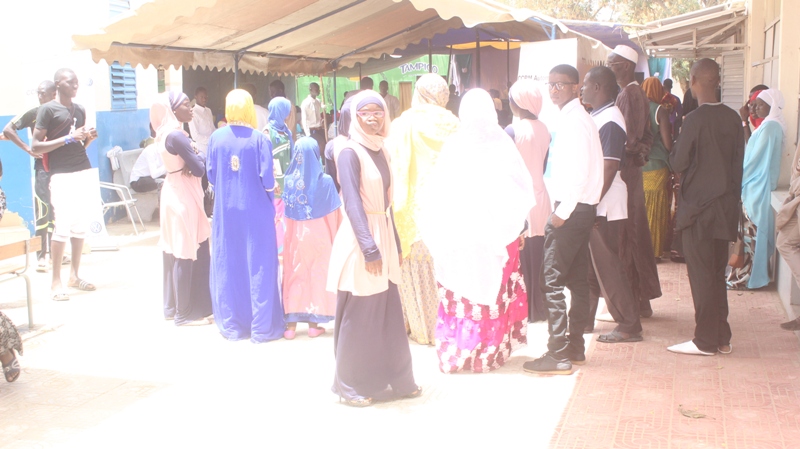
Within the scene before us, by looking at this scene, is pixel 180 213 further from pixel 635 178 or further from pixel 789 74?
pixel 789 74

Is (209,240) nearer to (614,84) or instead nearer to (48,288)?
(48,288)

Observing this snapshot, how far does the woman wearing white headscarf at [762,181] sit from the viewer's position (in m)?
7.12

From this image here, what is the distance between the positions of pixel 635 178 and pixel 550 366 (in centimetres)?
207

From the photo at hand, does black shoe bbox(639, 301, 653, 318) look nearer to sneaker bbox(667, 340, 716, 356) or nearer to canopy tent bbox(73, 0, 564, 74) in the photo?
sneaker bbox(667, 340, 716, 356)

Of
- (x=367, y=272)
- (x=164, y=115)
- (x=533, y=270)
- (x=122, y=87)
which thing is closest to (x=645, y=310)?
(x=533, y=270)

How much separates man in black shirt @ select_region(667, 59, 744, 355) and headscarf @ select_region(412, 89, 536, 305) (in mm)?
1165

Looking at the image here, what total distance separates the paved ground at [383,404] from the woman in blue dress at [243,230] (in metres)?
0.23

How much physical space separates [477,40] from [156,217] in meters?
5.91

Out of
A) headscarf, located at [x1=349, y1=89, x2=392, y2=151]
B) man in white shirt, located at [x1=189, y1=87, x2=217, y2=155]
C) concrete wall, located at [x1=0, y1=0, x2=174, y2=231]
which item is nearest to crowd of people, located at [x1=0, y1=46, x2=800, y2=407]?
headscarf, located at [x1=349, y1=89, x2=392, y2=151]

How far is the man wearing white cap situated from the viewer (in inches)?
251

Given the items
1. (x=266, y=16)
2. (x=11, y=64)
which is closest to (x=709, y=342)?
(x=266, y=16)

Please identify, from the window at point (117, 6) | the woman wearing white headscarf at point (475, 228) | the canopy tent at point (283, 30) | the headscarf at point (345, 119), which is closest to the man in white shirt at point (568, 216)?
the woman wearing white headscarf at point (475, 228)

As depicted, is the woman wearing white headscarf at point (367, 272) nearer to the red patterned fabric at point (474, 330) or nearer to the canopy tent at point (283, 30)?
the red patterned fabric at point (474, 330)

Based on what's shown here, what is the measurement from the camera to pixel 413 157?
19.0 feet
